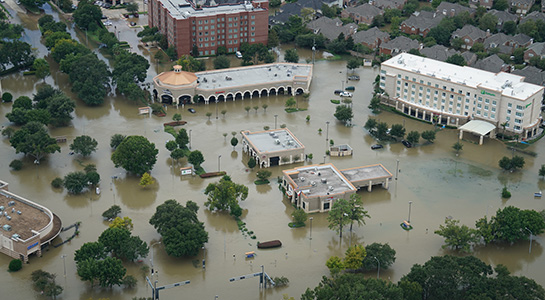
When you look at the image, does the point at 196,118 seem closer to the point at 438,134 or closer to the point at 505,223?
the point at 438,134

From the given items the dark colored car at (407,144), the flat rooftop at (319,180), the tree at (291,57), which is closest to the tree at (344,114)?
the dark colored car at (407,144)

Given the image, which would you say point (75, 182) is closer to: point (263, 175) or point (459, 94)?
point (263, 175)

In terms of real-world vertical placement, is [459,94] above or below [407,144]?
above

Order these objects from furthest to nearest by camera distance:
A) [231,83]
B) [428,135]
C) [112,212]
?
[231,83], [428,135], [112,212]

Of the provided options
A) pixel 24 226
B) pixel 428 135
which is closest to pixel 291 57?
pixel 428 135

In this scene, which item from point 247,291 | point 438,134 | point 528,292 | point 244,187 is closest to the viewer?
point 528,292

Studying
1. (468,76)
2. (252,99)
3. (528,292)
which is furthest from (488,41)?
(528,292)

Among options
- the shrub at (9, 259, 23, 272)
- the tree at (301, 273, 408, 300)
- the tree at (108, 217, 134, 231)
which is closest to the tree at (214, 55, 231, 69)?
the tree at (108, 217, 134, 231)
